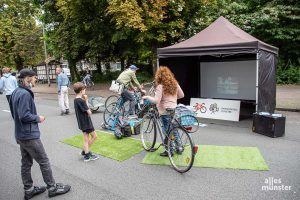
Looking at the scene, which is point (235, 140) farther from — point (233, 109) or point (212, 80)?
point (212, 80)

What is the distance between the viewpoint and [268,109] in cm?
913

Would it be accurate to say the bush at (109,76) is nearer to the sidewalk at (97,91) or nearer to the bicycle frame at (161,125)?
the sidewalk at (97,91)

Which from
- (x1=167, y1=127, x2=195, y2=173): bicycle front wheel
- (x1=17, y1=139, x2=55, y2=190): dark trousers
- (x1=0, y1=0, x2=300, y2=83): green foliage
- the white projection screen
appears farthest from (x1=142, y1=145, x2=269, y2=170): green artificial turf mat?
(x1=0, y1=0, x2=300, y2=83): green foliage

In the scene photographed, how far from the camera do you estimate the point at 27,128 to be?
4.20m

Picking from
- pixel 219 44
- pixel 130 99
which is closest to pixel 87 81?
pixel 130 99

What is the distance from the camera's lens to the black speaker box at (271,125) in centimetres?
Answer: 729

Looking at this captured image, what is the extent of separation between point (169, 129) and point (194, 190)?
57.6 inches

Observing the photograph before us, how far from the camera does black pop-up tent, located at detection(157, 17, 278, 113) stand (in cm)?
857

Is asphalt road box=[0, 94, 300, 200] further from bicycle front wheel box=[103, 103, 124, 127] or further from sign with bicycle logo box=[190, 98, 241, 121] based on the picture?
sign with bicycle logo box=[190, 98, 241, 121]

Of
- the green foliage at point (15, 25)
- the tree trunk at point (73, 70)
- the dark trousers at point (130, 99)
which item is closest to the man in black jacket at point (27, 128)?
the dark trousers at point (130, 99)

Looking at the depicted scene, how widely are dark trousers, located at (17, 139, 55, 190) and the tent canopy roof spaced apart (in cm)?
615

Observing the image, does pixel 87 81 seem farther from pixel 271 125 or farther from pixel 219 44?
pixel 271 125

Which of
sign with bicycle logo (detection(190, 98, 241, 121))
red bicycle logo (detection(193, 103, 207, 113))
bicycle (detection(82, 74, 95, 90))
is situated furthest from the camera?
bicycle (detection(82, 74, 95, 90))

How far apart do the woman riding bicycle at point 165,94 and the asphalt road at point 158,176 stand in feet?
3.10
